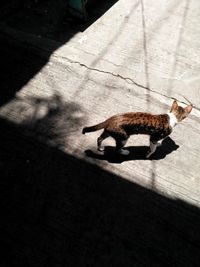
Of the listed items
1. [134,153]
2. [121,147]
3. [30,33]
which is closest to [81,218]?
[121,147]

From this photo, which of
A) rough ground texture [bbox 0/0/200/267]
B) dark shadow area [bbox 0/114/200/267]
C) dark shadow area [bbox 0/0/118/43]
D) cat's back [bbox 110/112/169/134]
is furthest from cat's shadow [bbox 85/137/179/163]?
dark shadow area [bbox 0/0/118/43]

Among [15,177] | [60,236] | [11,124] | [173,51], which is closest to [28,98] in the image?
[11,124]

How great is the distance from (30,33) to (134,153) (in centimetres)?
360

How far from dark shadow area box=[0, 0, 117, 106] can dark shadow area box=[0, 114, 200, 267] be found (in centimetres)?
165

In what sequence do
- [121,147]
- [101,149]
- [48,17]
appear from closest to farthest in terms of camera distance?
1. [121,147]
2. [101,149]
3. [48,17]

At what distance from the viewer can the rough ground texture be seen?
13.4 feet

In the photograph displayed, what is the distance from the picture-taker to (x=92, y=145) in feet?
16.6

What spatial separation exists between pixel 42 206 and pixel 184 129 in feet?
8.60

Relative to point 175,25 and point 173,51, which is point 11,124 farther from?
point 175,25

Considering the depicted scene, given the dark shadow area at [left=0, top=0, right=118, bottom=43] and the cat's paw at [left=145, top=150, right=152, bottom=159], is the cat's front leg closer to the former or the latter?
the cat's paw at [left=145, top=150, right=152, bottom=159]

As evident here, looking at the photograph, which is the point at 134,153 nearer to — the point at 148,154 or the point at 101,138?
the point at 148,154

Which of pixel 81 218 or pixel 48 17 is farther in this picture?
pixel 48 17

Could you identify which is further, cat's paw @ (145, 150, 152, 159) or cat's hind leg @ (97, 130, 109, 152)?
cat's paw @ (145, 150, 152, 159)

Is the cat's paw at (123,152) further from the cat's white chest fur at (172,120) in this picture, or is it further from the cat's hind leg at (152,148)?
the cat's white chest fur at (172,120)
